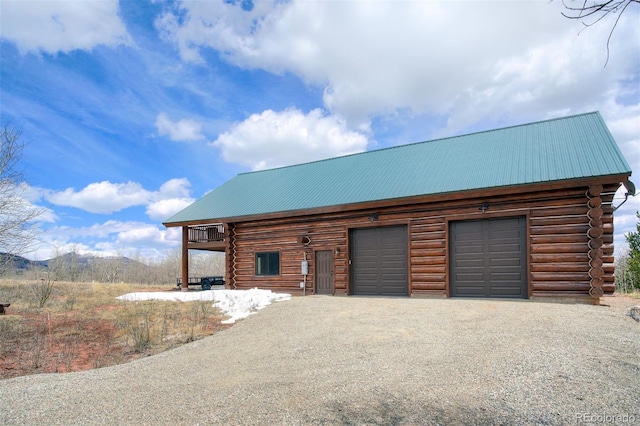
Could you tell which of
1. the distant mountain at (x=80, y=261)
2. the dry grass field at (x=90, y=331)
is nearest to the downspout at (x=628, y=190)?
the dry grass field at (x=90, y=331)

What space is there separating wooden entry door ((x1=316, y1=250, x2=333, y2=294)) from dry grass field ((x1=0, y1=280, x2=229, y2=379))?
15.1ft

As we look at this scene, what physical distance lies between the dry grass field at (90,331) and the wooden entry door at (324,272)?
15.1 feet

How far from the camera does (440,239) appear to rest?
47.3ft

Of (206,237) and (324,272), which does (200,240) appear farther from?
(324,272)

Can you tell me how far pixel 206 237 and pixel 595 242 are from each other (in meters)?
16.7

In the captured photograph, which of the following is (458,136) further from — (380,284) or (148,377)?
(148,377)

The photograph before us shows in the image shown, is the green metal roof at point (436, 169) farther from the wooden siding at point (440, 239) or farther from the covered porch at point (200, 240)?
the covered porch at point (200, 240)

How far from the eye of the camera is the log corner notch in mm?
11945

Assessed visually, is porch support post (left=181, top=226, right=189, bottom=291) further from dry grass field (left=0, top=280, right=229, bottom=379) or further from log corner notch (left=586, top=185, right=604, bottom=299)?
log corner notch (left=586, top=185, right=604, bottom=299)

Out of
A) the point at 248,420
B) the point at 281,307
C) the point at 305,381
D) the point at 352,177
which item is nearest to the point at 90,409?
the point at 248,420

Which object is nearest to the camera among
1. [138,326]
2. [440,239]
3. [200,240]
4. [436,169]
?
[138,326]

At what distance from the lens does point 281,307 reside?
41.9 feet

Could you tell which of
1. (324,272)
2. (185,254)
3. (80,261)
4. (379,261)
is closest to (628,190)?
(379,261)

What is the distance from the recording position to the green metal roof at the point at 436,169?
1338 centimetres
